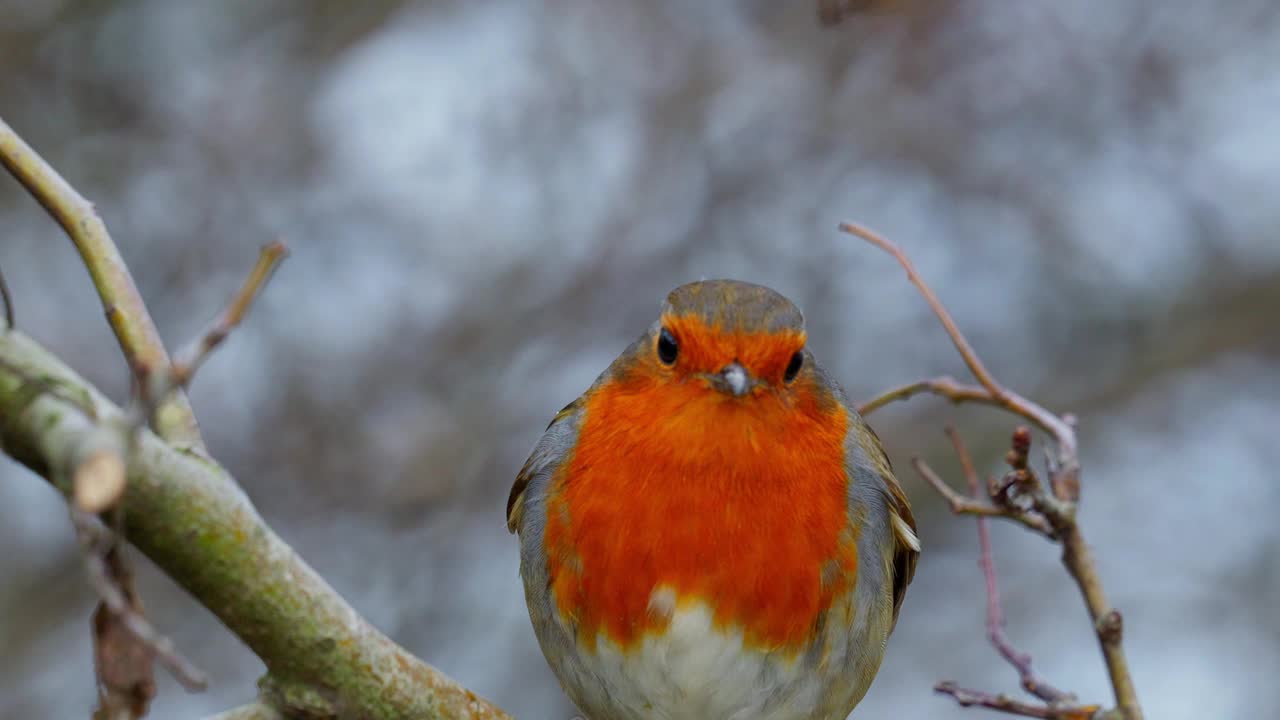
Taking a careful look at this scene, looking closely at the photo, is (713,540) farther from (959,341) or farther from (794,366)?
(959,341)

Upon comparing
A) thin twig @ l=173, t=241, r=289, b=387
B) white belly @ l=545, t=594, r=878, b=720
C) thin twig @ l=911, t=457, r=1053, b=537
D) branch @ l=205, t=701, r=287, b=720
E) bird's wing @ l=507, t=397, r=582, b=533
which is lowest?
branch @ l=205, t=701, r=287, b=720

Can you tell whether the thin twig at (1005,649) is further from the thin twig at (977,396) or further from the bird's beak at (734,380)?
the bird's beak at (734,380)

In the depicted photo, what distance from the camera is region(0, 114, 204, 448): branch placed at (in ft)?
6.97

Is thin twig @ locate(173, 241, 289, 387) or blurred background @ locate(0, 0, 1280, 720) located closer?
thin twig @ locate(173, 241, 289, 387)

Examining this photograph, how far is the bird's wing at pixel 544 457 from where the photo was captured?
138 inches

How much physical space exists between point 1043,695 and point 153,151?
5.63 metres

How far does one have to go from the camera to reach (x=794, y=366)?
3332 mm

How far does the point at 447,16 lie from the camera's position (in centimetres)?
720

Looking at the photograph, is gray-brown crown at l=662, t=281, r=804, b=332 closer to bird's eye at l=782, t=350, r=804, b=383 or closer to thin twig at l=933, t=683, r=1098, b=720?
bird's eye at l=782, t=350, r=804, b=383

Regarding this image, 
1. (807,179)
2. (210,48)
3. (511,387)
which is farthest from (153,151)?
(807,179)

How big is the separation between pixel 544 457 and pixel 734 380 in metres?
0.63

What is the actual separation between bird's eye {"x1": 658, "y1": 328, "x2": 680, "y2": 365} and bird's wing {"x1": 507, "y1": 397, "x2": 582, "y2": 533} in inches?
14.1

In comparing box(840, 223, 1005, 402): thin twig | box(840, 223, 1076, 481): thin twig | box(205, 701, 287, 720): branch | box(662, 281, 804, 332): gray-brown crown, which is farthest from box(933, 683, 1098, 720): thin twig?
box(205, 701, 287, 720): branch

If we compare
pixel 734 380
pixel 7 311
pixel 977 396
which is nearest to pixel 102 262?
pixel 7 311
